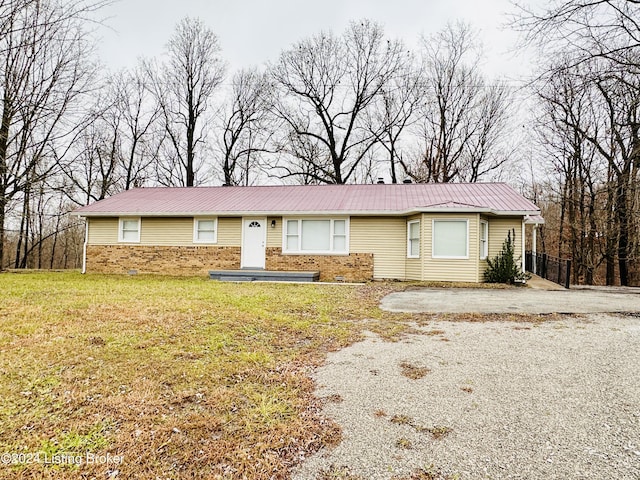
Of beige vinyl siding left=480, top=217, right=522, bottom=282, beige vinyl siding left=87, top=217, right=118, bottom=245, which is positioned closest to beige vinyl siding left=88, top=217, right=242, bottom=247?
beige vinyl siding left=87, top=217, right=118, bottom=245

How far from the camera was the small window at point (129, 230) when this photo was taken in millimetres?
14969

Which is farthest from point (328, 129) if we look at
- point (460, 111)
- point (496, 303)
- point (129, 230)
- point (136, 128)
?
point (496, 303)

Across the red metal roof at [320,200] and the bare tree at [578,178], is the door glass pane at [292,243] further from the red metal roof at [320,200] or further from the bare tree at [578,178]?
the bare tree at [578,178]

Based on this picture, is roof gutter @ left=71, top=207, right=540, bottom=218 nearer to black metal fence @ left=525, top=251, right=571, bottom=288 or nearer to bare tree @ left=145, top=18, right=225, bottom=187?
black metal fence @ left=525, top=251, right=571, bottom=288

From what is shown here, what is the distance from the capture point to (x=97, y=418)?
2.79 meters

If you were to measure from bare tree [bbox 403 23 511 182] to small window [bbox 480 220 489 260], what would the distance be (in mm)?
11678

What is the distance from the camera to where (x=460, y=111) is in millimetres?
23438

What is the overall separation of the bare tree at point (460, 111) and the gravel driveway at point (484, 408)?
20322 mm

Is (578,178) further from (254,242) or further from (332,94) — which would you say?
(254,242)

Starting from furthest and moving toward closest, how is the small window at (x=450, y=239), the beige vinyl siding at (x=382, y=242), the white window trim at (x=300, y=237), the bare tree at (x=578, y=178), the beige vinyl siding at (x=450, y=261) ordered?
the bare tree at (x=578, y=178) < the white window trim at (x=300, y=237) < the beige vinyl siding at (x=382, y=242) < the small window at (x=450, y=239) < the beige vinyl siding at (x=450, y=261)

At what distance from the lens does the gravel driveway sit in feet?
7.68

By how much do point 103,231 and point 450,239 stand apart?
525 inches

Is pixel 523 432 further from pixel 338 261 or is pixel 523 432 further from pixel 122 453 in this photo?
pixel 338 261

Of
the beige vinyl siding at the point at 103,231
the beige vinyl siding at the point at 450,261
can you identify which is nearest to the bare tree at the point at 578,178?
the beige vinyl siding at the point at 450,261
